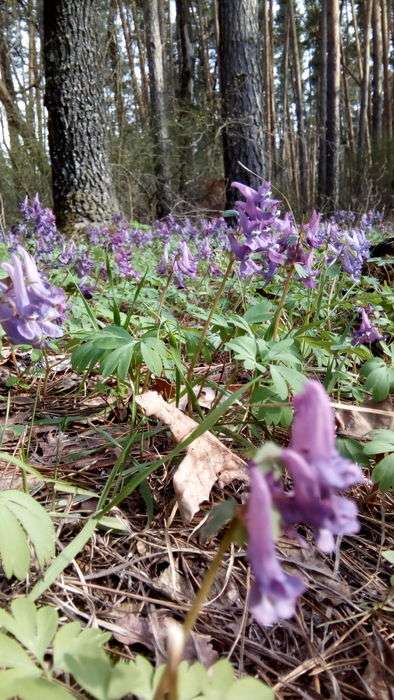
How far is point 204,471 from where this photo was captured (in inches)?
65.0

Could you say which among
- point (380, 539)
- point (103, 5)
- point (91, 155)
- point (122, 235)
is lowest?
point (380, 539)

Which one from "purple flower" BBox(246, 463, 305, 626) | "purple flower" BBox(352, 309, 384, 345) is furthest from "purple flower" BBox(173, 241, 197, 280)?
"purple flower" BBox(246, 463, 305, 626)

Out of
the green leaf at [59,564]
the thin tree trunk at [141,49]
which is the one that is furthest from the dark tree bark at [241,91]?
the thin tree trunk at [141,49]

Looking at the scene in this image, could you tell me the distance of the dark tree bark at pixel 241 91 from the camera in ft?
28.9

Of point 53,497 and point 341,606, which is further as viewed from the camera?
point 53,497

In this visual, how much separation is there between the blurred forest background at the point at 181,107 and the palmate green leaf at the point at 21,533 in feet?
16.2

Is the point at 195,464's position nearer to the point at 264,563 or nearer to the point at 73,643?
the point at 73,643

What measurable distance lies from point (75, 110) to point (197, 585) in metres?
7.82

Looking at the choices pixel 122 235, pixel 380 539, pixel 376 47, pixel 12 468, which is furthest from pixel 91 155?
pixel 376 47

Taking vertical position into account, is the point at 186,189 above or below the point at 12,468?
above

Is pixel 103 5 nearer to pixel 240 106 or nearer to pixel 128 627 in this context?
pixel 240 106

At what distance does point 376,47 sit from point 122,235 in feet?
68.8

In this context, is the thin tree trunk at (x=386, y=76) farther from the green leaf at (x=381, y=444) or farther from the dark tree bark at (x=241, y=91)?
the green leaf at (x=381, y=444)

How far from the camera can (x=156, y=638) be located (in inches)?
45.6
